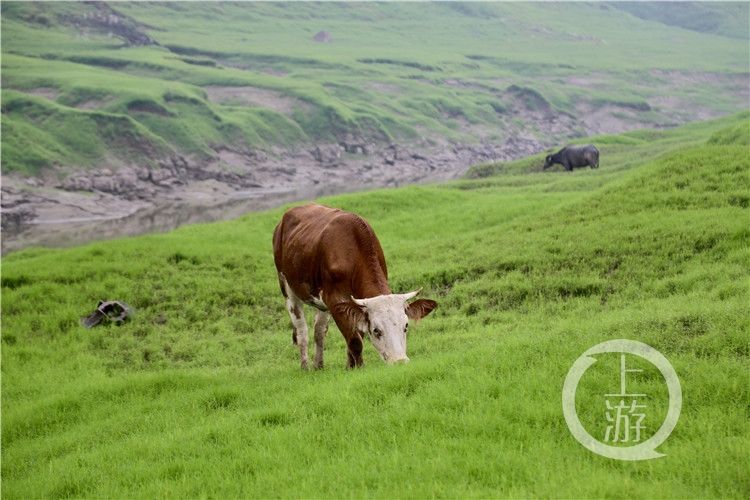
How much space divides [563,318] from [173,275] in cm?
1336

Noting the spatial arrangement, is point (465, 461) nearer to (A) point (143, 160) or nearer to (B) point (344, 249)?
(B) point (344, 249)

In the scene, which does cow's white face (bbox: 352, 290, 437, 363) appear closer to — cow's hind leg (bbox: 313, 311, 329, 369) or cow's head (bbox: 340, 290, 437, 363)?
cow's head (bbox: 340, 290, 437, 363)

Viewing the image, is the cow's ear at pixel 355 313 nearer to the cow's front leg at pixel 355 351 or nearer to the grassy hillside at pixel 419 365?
the cow's front leg at pixel 355 351

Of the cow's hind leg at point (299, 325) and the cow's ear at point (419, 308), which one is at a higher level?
the cow's ear at point (419, 308)

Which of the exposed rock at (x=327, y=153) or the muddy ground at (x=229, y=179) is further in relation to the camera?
the exposed rock at (x=327, y=153)

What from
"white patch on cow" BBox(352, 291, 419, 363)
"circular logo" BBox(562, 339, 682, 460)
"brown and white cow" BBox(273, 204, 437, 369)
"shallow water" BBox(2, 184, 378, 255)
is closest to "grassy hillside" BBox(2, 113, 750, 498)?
"circular logo" BBox(562, 339, 682, 460)

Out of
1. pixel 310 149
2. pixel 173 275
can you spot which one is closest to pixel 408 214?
pixel 173 275

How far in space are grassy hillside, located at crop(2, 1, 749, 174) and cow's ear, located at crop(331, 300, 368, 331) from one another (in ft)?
181

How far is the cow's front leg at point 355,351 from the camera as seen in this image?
11672 mm

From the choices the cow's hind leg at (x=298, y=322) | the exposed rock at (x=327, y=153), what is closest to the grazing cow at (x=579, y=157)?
the cow's hind leg at (x=298, y=322)

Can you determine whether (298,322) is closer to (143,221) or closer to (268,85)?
(143,221)

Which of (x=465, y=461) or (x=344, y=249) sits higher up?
(x=344, y=249)

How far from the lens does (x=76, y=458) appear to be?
32.0 ft

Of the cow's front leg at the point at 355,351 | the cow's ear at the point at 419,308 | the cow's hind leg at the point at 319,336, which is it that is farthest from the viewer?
the cow's hind leg at the point at 319,336
